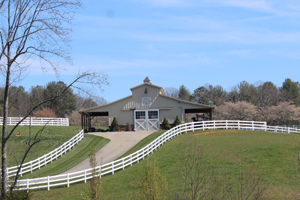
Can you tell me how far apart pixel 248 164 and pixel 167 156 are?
6.16 metres

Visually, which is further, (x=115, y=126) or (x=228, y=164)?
(x=115, y=126)

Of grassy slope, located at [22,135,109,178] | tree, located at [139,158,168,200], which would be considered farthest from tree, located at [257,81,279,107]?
tree, located at [139,158,168,200]

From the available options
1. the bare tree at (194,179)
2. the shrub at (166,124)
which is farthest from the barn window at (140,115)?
the bare tree at (194,179)

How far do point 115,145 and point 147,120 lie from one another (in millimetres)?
8157

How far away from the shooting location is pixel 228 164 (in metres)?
21.5

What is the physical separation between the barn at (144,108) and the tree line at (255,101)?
2375cm

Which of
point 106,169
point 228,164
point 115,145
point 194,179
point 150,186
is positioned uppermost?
point 194,179

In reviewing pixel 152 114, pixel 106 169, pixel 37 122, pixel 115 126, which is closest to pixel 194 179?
pixel 106 169

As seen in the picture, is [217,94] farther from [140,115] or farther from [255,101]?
[140,115]

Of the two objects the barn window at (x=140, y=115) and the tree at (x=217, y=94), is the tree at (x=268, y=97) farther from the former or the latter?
the barn window at (x=140, y=115)

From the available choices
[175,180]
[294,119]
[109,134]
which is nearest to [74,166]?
[175,180]

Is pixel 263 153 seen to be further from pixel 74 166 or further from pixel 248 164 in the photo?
pixel 74 166

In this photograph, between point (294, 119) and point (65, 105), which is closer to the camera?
point (294, 119)

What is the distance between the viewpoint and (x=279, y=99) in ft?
232
